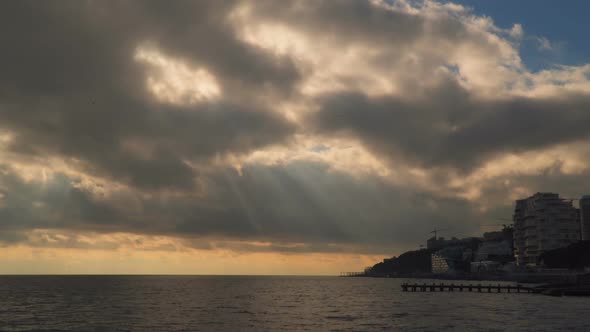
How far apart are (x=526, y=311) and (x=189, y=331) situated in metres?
63.5

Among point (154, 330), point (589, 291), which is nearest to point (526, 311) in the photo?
point (589, 291)

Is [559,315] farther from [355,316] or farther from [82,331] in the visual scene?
[82,331]

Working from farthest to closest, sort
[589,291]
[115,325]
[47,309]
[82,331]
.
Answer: [589,291] → [47,309] → [115,325] → [82,331]

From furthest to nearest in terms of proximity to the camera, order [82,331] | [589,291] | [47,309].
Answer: [589,291] → [47,309] → [82,331]

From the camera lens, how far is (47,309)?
11000cm

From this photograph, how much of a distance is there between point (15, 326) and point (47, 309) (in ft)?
111

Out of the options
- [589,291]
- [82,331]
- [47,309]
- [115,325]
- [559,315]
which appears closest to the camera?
[82,331]

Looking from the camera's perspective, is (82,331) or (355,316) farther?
(355,316)

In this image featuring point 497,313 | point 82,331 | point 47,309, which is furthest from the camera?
point 47,309

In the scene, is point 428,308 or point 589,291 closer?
point 428,308

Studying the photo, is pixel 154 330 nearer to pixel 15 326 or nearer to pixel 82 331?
pixel 82 331

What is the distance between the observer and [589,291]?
14625 cm

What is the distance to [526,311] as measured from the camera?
4013 inches

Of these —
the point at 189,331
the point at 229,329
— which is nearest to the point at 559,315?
the point at 229,329
